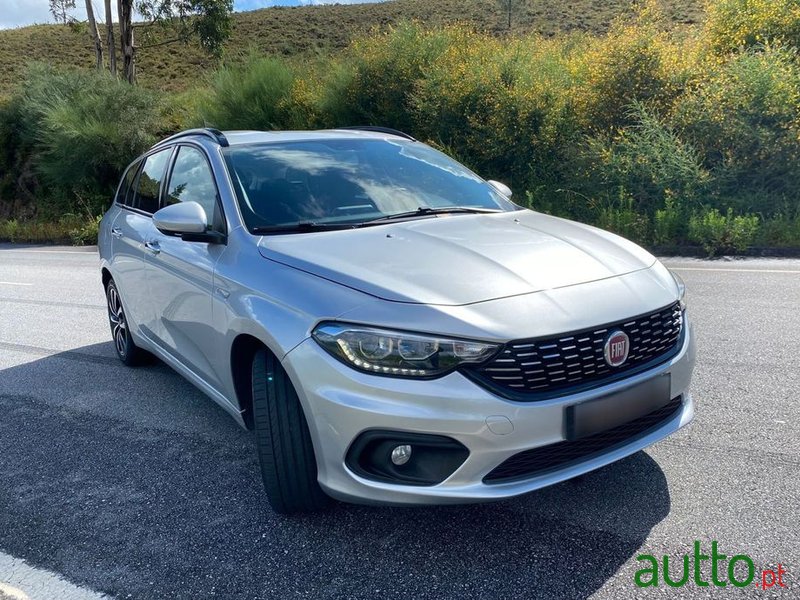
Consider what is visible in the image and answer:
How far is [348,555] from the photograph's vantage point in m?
2.63

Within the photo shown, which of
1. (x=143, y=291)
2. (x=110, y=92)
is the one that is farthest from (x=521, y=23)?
(x=143, y=291)

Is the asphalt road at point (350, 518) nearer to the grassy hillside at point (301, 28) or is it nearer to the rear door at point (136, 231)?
→ the rear door at point (136, 231)

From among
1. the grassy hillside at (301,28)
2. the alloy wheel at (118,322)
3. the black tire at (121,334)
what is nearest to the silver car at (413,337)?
the black tire at (121,334)

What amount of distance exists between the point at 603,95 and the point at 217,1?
1806cm

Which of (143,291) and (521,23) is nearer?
(143,291)

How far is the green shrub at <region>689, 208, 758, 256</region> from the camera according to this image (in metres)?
10.1

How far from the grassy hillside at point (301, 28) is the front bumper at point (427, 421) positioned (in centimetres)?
4321

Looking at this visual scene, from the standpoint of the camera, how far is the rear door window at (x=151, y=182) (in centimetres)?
460

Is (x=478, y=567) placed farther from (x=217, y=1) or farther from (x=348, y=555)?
(x=217, y=1)

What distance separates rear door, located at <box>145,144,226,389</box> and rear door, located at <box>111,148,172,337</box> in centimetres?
21

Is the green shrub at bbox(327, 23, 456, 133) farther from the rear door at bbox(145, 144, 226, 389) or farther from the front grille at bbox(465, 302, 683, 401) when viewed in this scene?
the front grille at bbox(465, 302, 683, 401)

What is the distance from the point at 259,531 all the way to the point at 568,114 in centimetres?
1269

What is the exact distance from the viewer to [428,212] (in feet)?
11.8

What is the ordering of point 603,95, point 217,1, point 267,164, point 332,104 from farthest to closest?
point 217,1 < point 332,104 < point 603,95 < point 267,164
